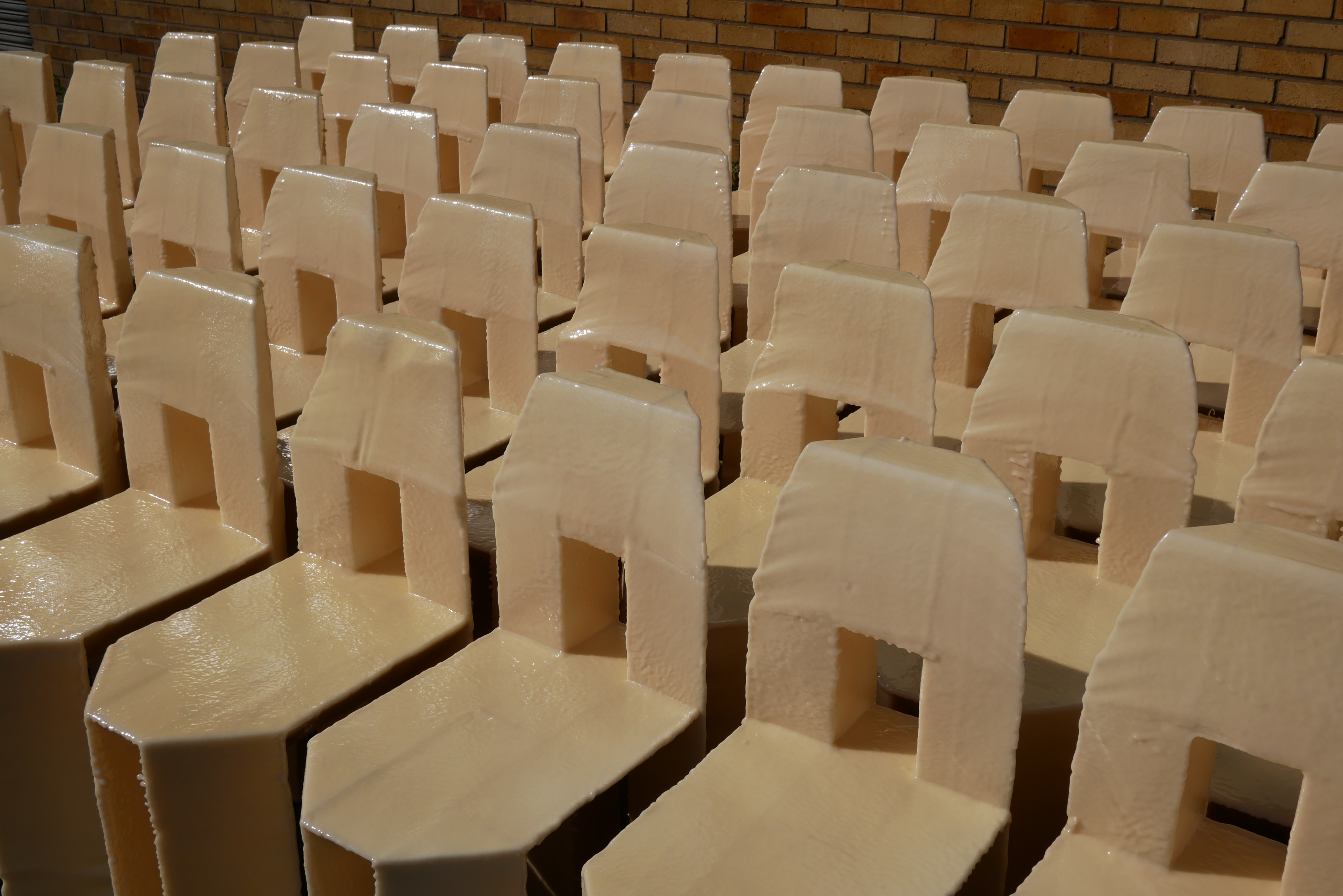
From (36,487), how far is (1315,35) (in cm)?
401

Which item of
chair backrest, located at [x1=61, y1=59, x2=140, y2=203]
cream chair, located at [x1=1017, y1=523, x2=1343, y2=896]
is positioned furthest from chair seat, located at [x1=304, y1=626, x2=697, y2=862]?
chair backrest, located at [x1=61, y1=59, x2=140, y2=203]

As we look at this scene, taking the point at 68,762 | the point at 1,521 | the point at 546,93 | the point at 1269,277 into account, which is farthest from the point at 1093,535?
the point at 546,93

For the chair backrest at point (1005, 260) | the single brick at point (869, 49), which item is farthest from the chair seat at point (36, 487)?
the single brick at point (869, 49)

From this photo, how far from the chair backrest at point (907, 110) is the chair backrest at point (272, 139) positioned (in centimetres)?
168

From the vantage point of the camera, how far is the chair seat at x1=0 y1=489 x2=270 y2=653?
1.99 meters

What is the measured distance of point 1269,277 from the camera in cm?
227

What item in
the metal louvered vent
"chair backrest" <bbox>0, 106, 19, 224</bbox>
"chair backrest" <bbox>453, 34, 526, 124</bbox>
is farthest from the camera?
the metal louvered vent

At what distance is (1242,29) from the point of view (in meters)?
4.20

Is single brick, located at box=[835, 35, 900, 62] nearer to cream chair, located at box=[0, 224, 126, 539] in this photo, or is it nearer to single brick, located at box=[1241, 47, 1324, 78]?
single brick, located at box=[1241, 47, 1324, 78]

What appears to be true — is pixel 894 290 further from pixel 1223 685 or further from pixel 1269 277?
pixel 1223 685

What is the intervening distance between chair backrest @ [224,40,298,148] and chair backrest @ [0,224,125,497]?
7.14 ft

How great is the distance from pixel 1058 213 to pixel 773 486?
79cm

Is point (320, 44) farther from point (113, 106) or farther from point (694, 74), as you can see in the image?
point (694, 74)

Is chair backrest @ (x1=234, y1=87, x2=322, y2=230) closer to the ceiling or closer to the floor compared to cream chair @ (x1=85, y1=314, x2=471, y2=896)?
closer to the ceiling
